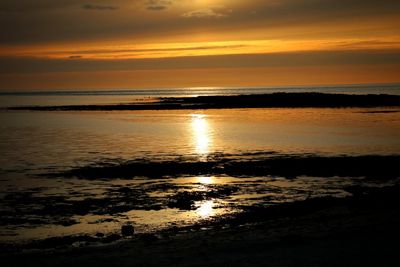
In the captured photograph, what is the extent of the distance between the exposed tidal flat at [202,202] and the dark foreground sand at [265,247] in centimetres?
3

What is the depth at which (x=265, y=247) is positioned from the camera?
12.5 m

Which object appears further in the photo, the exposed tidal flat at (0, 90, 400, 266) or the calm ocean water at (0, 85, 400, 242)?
the calm ocean water at (0, 85, 400, 242)

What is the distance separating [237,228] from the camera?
1512 centimetres

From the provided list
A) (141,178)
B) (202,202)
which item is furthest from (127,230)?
(141,178)

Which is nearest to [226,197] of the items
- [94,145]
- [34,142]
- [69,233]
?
[69,233]

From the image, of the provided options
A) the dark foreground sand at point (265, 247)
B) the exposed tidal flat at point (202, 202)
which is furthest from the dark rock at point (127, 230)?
the dark foreground sand at point (265, 247)

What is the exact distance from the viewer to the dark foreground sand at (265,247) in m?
11.3

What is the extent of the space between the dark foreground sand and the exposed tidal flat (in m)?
0.03

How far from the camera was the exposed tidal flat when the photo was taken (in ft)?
40.8

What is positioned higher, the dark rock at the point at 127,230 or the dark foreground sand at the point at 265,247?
the dark foreground sand at the point at 265,247

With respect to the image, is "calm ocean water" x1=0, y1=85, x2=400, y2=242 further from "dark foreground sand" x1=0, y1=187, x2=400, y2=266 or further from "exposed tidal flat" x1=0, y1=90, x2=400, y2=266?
"dark foreground sand" x1=0, y1=187, x2=400, y2=266

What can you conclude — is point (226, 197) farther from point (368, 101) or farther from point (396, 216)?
point (368, 101)

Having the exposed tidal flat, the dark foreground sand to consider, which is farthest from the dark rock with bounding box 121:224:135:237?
the dark foreground sand

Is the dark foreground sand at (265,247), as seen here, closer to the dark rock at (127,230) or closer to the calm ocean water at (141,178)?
the dark rock at (127,230)
